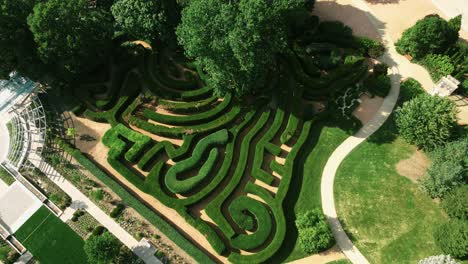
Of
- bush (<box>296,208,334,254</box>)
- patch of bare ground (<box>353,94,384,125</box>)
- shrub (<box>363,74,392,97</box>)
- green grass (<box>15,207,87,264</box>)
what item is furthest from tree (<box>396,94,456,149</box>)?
green grass (<box>15,207,87,264</box>)

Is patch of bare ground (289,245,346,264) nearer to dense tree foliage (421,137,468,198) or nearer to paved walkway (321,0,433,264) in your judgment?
paved walkway (321,0,433,264)

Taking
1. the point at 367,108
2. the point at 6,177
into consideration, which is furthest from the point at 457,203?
the point at 6,177

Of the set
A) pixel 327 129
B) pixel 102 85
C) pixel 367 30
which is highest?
pixel 367 30

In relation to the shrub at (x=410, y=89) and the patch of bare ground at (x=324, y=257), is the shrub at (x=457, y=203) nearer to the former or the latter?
the patch of bare ground at (x=324, y=257)

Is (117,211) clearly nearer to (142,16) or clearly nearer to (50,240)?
(50,240)

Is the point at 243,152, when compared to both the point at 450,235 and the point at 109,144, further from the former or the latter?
the point at 450,235

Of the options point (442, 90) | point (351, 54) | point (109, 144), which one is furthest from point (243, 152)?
point (442, 90)
